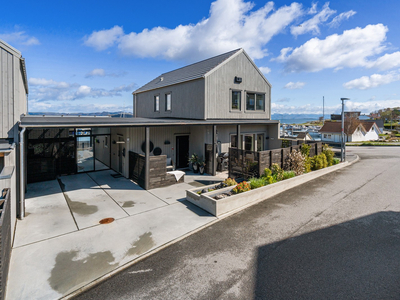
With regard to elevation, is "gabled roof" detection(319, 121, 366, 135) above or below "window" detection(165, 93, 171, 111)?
below

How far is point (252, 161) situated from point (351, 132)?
33.3m

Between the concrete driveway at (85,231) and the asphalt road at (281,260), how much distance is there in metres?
0.56

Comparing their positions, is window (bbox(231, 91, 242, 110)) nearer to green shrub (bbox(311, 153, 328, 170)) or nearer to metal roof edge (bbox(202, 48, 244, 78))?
metal roof edge (bbox(202, 48, 244, 78))

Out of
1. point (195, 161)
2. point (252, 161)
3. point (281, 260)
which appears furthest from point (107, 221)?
point (195, 161)

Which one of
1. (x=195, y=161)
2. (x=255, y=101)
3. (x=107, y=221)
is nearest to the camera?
(x=107, y=221)

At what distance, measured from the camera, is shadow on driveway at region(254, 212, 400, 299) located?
3.74m

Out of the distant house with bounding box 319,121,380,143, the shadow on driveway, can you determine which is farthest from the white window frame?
the distant house with bounding box 319,121,380,143

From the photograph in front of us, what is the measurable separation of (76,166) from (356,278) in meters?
12.6

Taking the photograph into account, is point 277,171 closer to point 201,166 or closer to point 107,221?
point 201,166

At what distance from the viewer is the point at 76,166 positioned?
39.6 feet

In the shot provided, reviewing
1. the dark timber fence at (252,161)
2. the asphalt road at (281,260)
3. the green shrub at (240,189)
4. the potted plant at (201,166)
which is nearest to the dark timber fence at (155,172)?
the potted plant at (201,166)

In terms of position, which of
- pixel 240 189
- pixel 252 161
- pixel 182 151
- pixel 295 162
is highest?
pixel 182 151

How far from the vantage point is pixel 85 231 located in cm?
590

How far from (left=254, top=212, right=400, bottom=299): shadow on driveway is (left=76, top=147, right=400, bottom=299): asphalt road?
0.02 metres
